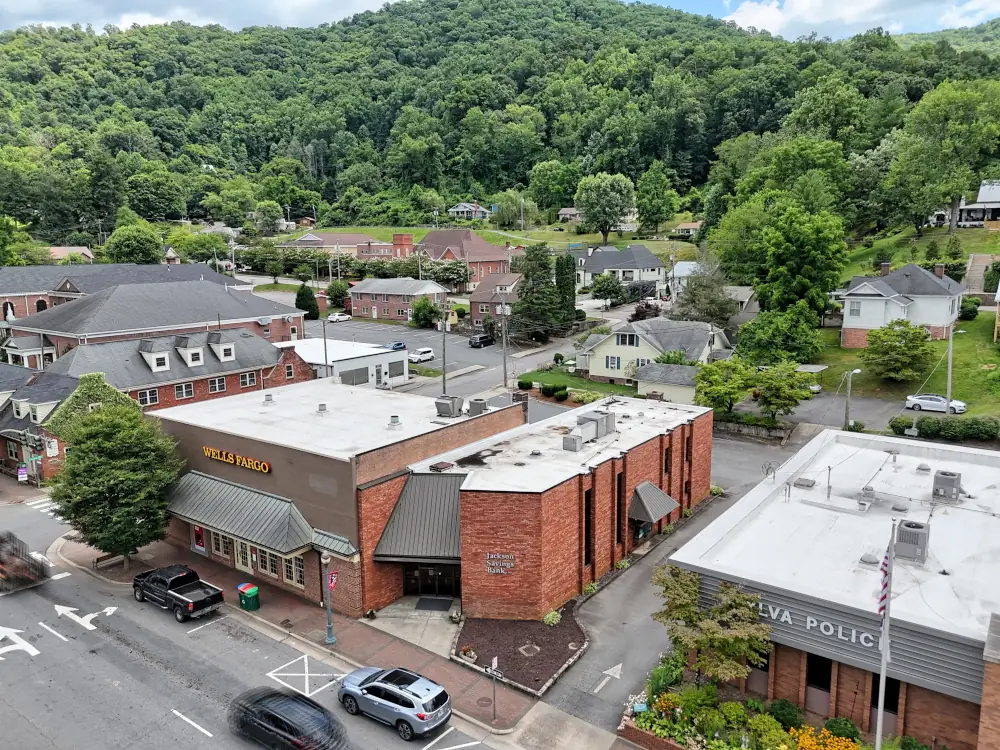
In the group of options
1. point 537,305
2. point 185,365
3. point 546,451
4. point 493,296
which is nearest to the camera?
point 546,451

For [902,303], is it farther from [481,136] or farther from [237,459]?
[481,136]

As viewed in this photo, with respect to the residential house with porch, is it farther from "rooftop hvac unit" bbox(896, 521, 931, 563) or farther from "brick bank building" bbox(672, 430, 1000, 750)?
"rooftop hvac unit" bbox(896, 521, 931, 563)

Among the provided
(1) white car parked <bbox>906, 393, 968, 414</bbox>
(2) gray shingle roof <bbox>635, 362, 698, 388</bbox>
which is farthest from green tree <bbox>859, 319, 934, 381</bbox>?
(2) gray shingle roof <bbox>635, 362, 698, 388</bbox>

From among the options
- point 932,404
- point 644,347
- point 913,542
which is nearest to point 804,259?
point 644,347

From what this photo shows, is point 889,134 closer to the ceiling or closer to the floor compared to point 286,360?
closer to the ceiling

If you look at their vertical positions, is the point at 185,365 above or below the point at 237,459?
above

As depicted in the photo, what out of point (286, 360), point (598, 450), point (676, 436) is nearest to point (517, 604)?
point (598, 450)

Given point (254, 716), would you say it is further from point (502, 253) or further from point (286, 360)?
point (502, 253)
